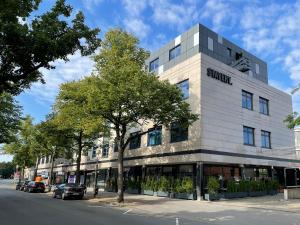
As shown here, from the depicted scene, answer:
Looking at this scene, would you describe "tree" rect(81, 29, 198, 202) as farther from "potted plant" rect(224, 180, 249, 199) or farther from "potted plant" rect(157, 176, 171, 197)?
"potted plant" rect(224, 180, 249, 199)

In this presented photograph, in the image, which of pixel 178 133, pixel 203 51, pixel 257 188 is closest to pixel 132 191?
pixel 178 133

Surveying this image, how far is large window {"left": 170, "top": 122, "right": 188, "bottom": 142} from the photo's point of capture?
95.8 feet

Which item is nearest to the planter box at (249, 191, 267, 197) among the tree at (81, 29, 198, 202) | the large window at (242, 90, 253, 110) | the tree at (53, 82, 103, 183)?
the large window at (242, 90, 253, 110)

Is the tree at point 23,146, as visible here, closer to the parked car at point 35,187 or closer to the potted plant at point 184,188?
the parked car at point 35,187

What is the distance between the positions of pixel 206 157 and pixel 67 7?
1900cm

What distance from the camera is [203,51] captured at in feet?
114

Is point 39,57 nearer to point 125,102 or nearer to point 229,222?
point 229,222

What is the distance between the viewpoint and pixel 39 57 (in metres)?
11.2

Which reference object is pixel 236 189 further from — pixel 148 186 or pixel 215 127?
pixel 148 186

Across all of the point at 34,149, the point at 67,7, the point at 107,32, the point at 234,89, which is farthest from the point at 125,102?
Answer: the point at 34,149

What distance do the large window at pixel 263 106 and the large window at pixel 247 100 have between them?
6.82ft

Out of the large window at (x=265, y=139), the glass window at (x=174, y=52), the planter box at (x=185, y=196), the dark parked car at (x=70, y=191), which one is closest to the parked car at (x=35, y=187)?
the dark parked car at (x=70, y=191)

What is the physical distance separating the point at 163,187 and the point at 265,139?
13.8 meters

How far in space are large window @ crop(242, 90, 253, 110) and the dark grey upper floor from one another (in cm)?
501
